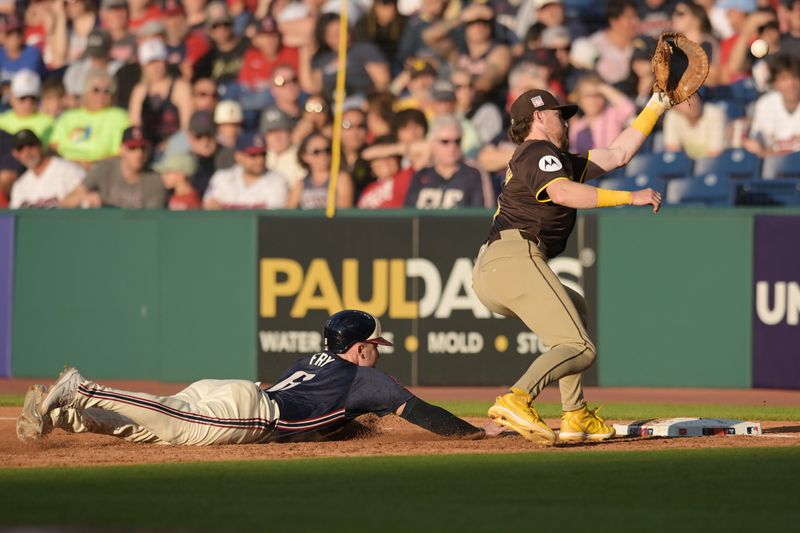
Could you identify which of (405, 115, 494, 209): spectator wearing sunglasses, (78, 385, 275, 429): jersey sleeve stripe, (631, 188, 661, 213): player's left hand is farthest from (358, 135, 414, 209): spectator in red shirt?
(631, 188, 661, 213): player's left hand

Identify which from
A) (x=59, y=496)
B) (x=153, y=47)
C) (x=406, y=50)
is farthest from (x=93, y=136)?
(x=59, y=496)

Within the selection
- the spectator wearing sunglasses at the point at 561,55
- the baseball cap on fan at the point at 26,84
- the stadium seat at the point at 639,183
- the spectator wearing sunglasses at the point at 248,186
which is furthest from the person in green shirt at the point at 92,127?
the stadium seat at the point at 639,183

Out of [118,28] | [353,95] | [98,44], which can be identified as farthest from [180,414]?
[118,28]

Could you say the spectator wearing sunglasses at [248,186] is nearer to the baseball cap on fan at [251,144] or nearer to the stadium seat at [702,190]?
the baseball cap on fan at [251,144]

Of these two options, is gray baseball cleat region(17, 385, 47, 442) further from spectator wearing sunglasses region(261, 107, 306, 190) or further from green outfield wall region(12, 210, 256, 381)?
spectator wearing sunglasses region(261, 107, 306, 190)

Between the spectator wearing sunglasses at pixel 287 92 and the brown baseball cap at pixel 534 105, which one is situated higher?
the spectator wearing sunglasses at pixel 287 92

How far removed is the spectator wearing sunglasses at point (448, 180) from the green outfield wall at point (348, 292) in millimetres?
250

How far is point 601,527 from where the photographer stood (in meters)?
4.94

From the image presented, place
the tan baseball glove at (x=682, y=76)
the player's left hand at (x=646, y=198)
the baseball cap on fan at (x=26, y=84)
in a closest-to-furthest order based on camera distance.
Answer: the player's left hand at (x=646, y=198) → the tan baseball glove at (x=682, y=76) → the baseball cap on fan at (x=26, y=84)

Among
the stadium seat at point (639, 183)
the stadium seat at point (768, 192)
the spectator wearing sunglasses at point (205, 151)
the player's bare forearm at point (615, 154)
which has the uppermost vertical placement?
the spectator wearing sunglasses at point (205, 151)

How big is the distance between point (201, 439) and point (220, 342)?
230 inches

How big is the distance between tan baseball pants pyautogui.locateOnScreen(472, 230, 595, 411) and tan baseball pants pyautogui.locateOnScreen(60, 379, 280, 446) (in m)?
1.47

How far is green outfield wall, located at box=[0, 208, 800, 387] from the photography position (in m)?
12.7

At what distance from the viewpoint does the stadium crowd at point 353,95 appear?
43.7 ft
